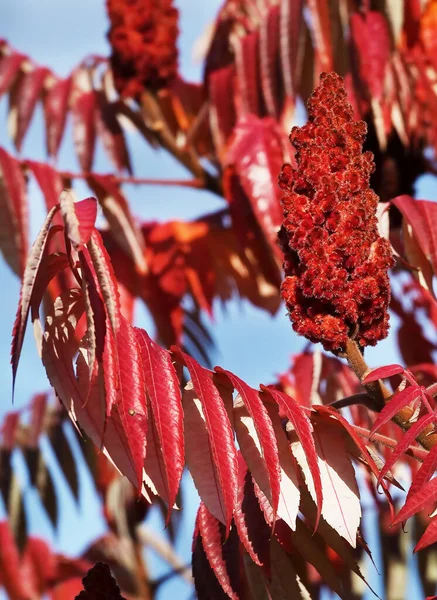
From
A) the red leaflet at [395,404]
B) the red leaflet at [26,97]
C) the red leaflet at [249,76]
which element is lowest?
the red leaflet at [395,404]

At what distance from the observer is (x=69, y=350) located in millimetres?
1410

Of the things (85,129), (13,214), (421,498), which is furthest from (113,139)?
(421,498)

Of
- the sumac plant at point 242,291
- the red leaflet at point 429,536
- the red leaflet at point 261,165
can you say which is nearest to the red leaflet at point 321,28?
the sumac plant at point 242,291

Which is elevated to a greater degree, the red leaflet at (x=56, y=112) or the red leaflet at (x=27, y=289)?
the red leaflet at (x=56, y=112)

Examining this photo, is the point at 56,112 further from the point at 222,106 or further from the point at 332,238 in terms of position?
the point at 332,238

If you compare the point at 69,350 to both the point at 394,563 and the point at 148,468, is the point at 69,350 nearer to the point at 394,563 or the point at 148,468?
the point at 148,468

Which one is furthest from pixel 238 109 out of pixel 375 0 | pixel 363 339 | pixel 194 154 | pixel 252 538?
pixel 252 538

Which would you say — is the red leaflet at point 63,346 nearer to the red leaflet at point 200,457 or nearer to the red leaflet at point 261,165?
the red leaflet at point 200,457

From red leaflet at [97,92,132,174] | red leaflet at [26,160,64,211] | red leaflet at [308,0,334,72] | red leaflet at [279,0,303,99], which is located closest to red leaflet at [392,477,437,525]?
red leaflet at [26,160,64,211]

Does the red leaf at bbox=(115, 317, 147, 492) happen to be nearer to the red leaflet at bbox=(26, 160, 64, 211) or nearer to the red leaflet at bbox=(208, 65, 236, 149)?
the red leaflet at bbox=(26, 160, 64, 211)

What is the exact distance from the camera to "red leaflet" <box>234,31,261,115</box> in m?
2.98

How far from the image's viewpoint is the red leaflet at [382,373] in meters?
1.33

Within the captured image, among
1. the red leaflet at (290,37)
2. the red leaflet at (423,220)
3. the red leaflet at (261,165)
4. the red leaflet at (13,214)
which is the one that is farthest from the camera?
the red leaflet at (290,37)

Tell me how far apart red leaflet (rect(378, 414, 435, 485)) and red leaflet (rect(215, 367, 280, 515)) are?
129 millimetres
